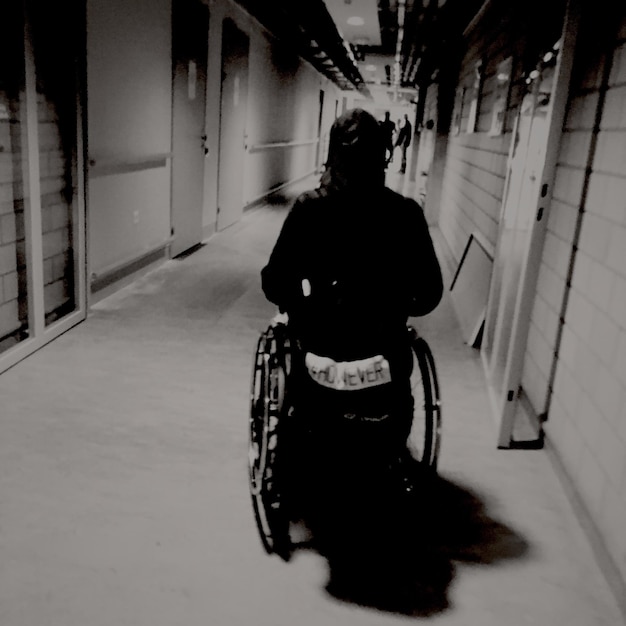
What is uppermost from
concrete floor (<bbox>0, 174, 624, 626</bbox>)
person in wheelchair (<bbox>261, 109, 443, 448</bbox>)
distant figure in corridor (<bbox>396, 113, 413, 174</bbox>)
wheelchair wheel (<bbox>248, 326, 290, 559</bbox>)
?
distant figure in corridor (<bbox>396, 113, 413, 174</bbox>)

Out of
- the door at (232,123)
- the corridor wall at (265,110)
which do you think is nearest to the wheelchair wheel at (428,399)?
the corridor wall at (265,110)

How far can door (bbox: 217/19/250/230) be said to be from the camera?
→ 703 centimetres

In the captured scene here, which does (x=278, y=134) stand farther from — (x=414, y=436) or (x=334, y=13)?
(x=414, y=436)

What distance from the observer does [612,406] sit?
2.05 meters

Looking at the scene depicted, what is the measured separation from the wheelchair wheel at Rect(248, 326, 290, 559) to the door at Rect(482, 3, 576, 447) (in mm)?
1074

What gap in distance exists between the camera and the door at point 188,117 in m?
5.57

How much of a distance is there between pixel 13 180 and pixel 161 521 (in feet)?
6.87

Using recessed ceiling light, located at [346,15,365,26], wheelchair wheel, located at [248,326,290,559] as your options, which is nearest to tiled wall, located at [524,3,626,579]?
wheelchair wheel, located at [248,326,290,559]

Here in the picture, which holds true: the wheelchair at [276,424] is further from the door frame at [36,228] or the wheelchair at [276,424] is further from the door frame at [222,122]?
the door frame at [222,122]

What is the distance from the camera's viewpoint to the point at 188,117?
19.6 ft

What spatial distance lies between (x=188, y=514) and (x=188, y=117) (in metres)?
4.71

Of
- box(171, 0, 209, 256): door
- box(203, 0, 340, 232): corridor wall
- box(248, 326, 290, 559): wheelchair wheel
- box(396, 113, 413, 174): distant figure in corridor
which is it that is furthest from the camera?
box(396, 113, 413, 174): distant figure in corridor

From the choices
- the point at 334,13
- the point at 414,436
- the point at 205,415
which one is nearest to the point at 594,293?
the point at 414,436

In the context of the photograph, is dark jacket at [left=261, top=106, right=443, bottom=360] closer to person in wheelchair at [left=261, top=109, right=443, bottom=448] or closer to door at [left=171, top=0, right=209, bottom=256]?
person in wheelchair at [left=261, top=109, right=443, bottom=448]
